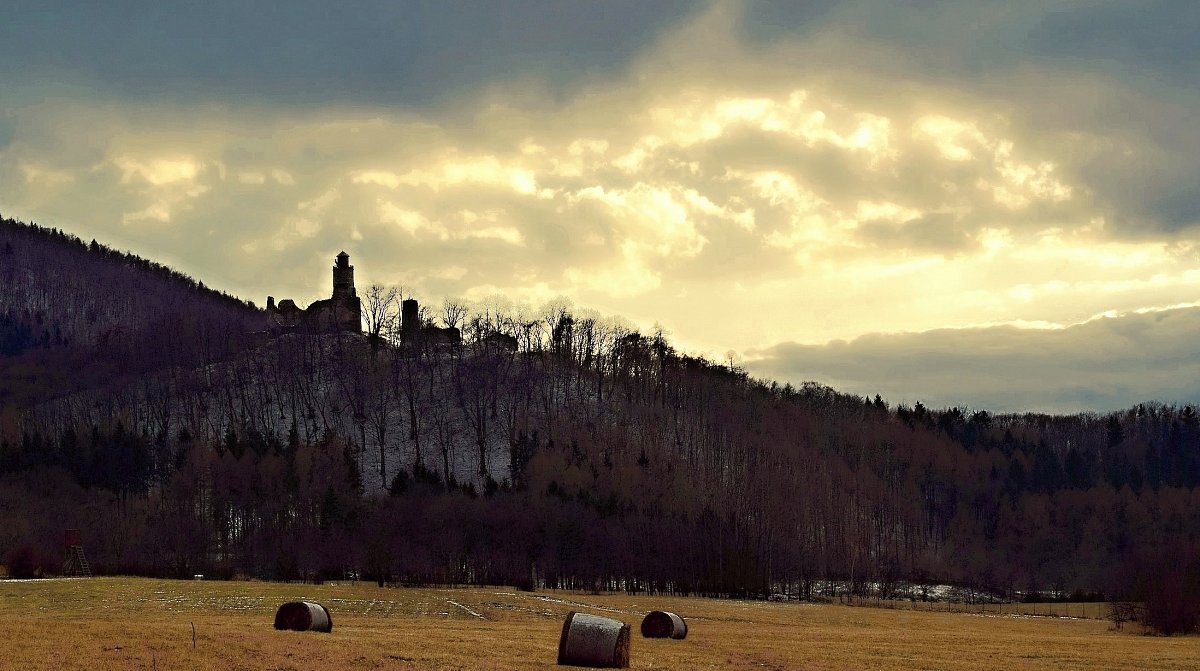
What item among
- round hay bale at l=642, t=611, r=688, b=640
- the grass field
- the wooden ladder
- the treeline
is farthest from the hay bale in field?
the treeline

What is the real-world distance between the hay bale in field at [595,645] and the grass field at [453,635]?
101 centimetres

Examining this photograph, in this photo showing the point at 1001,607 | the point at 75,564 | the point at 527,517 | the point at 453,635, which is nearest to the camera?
the point at 453,635

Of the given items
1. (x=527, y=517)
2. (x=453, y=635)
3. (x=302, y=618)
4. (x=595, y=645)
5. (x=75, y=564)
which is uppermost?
(x=527, y=517)

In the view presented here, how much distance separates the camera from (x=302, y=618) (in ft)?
185

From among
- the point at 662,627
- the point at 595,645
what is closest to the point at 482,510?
the point at 662,627

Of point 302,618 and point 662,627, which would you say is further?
point 662,627

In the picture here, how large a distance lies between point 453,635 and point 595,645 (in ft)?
39.9

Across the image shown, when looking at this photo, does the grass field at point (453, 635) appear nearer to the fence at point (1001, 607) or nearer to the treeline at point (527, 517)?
the fence at point (1001, 607)

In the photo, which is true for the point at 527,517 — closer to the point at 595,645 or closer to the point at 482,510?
the point at 482,510

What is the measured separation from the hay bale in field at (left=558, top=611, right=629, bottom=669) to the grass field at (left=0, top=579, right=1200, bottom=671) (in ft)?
3.31

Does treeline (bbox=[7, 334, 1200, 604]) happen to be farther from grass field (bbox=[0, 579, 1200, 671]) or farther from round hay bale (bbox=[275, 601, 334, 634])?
round hay bale (bbox=[275, 601, 334, 634])

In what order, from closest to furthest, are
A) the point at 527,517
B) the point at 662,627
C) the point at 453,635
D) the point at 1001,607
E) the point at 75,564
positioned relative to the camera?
1. the point at 453,635
2. the point at 662,627
3. the point at 75,564
4. the point at 1001,607
5. the point at 527,517

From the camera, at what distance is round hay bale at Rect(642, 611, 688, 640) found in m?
63.1

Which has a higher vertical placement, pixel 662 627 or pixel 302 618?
pixel 302 618
